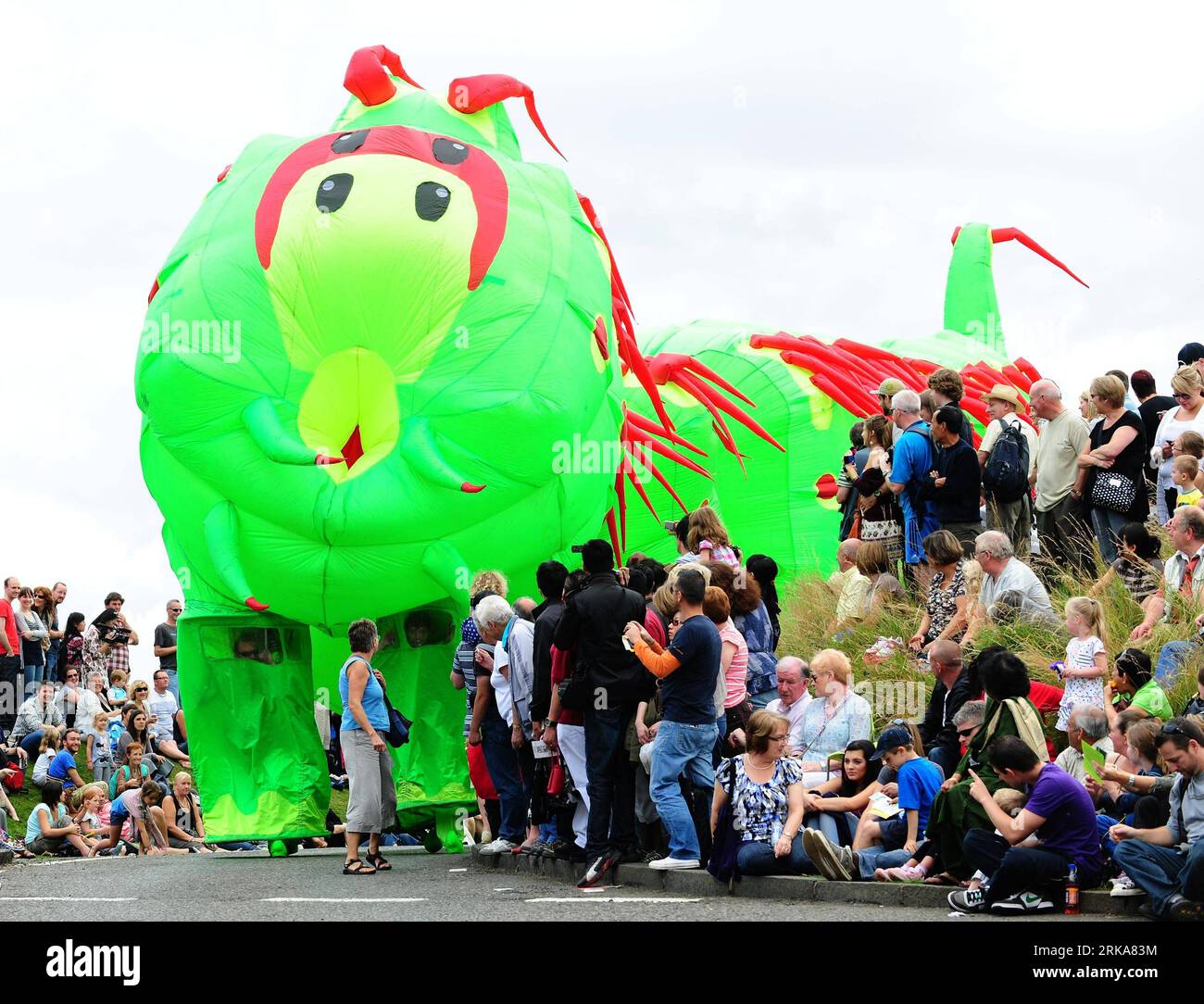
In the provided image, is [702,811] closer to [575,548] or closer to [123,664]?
[575,548]

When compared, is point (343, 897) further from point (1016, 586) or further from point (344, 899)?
point (1016, 586)

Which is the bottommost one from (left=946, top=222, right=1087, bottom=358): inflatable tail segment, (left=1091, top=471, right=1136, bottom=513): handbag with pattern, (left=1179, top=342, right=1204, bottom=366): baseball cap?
(left=1091, top=471, right=1136, bottom=513): handbag with pattern

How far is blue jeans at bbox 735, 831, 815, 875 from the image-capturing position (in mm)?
10711

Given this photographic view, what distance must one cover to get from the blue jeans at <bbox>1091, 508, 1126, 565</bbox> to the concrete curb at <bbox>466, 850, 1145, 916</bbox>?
13.6ft

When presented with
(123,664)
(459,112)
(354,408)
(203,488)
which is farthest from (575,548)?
(123,664)

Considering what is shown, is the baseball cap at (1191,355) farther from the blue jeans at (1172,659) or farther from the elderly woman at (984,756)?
the elderly woman at (984,756)

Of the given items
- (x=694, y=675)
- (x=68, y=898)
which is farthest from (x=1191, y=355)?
(x=68, y=898)

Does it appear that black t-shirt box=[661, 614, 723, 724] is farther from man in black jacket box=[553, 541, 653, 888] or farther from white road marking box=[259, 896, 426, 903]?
white road marking box=[259, 896, 426, 903]

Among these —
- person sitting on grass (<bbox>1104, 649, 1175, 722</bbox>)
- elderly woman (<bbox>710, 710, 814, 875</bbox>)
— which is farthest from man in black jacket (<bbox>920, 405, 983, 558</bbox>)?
elderly woman (<bbox>710, 710, 814, 875</bbox>)

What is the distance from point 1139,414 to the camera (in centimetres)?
1434

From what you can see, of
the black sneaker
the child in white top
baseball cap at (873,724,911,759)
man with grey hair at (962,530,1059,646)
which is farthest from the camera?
man with grey hair at (962,530,1059,646)

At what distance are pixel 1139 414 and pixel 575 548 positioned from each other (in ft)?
13.7

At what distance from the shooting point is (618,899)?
10.6 meters

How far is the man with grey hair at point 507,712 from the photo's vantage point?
1271 centimetres
